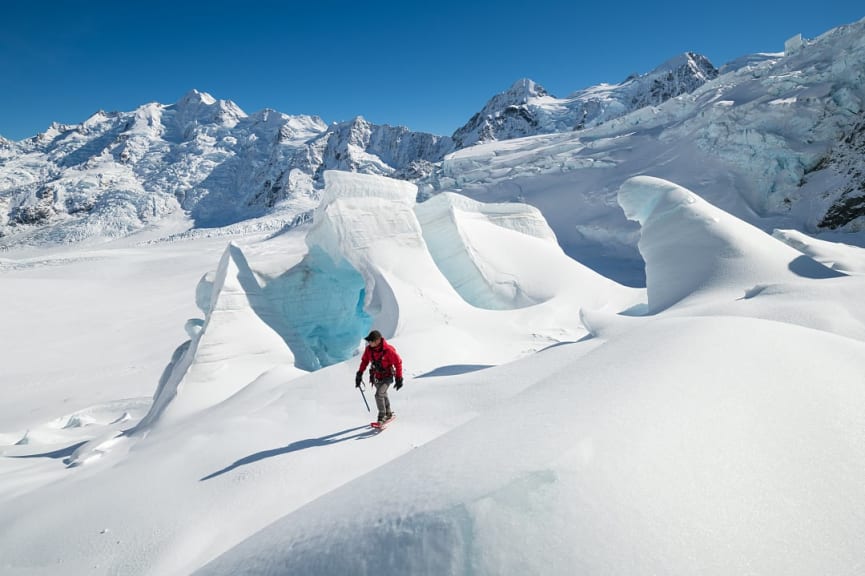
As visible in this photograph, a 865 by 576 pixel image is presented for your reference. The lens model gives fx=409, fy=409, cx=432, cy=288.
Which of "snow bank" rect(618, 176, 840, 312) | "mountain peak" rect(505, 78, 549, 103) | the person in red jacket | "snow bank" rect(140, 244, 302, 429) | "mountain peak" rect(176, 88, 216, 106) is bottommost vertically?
"snow bank" rect(140, 244, 302, 429)

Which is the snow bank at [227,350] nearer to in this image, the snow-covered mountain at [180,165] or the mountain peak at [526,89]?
the snow-covered mountain at [180,165]

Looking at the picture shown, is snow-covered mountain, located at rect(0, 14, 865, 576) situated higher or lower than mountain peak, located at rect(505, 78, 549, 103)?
lower

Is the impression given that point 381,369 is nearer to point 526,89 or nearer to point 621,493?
point 621,493

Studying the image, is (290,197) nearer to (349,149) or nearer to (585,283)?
(349,149)

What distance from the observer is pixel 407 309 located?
8.85 meters

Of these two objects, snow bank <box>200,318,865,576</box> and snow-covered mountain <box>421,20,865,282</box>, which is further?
snow-covered mountain <box>421,20,865,282</box>

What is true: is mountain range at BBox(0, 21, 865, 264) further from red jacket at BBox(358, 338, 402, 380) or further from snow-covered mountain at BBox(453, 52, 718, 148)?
red jacket at BBox(358, 338, 402, 380)

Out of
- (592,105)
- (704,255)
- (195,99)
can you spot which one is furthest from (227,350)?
(195,99)

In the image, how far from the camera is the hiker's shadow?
385 centimetres

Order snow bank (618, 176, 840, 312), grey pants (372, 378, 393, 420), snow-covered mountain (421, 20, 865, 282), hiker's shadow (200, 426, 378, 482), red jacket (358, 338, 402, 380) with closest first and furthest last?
hiker's shadow (200, 426, 378, 482) < grey pants (372, 378, 393, 420) < red jacket (358, 338, 402, 380) < snow bank (618, 176, 840, 312) < snow-covered mountain (421, 20, 865, 282)

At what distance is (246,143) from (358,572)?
116871 millimetres

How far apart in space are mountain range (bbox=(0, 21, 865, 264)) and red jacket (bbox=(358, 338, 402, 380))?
758 inches

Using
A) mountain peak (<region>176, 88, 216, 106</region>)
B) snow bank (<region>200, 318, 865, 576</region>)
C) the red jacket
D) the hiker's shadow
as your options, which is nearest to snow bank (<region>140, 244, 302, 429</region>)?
the hiker's shadow

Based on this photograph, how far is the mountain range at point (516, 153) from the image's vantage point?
19297mm
